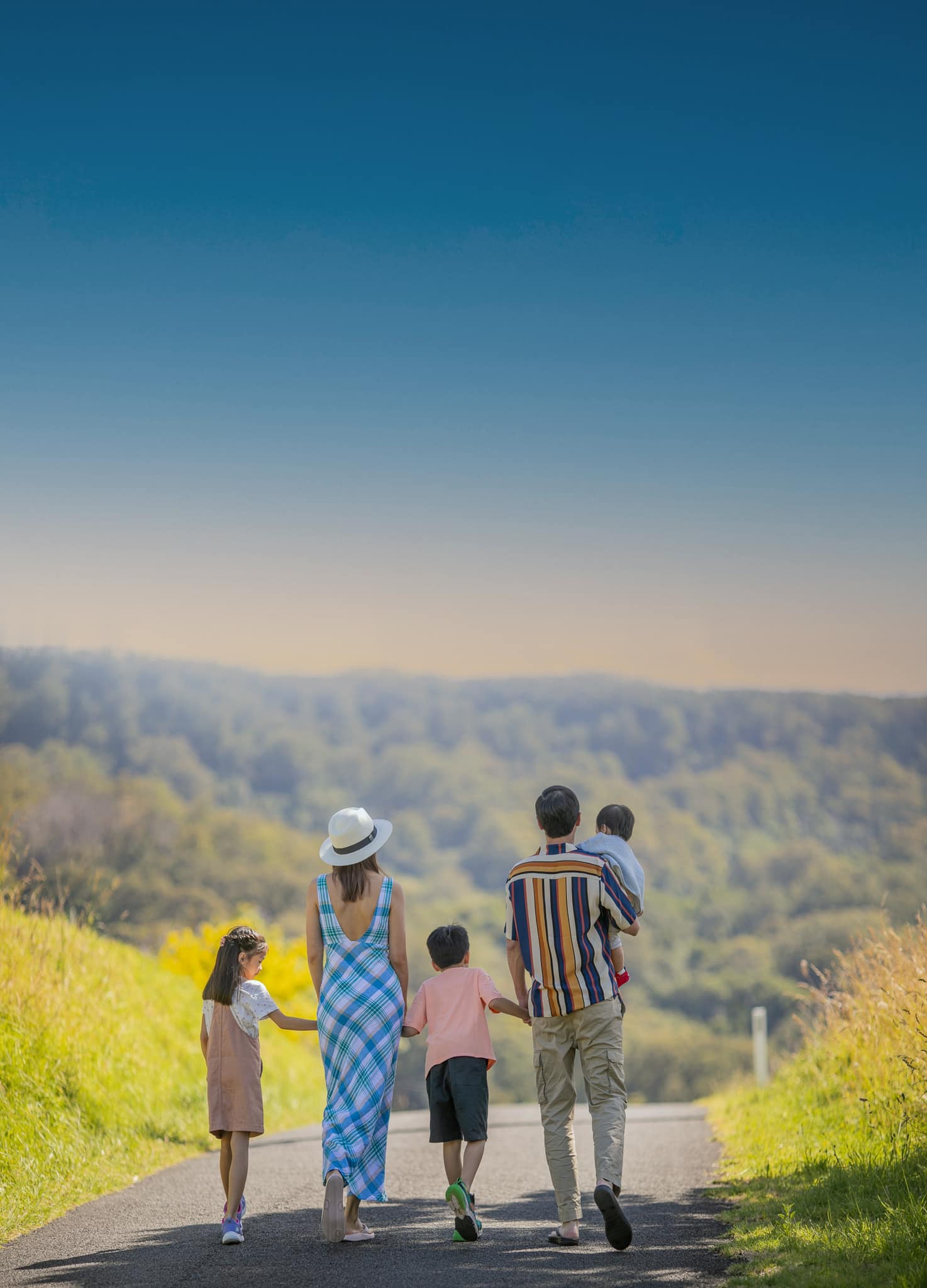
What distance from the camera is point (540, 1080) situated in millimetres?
6539

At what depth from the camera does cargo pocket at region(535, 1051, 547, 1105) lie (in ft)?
21.1

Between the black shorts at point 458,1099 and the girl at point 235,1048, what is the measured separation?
70 cm

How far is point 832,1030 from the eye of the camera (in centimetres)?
1166

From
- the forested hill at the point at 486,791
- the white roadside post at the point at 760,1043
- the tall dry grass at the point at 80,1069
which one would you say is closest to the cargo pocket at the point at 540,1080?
the tall dry grass at the point at 80,1069

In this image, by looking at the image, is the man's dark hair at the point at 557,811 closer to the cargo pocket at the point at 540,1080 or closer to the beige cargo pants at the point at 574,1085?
the beige cargo pants at the point at 574,1085

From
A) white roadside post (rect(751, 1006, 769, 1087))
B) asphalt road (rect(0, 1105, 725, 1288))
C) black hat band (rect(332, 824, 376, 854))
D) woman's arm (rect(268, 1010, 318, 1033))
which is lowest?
white roadside post (rect(751, 1006, 769, 1087))

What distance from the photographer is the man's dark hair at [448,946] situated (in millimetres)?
6801

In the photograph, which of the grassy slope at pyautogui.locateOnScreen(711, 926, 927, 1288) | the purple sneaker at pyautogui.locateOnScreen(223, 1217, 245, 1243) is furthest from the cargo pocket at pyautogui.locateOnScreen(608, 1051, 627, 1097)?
the purple sneaker at pyautogui.locateOnScreen(223, 1217, 245, 1243)

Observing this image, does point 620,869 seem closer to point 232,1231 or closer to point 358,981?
point 358,981

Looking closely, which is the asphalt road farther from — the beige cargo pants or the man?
the man

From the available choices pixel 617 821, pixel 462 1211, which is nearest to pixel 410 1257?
pixel 462 1211

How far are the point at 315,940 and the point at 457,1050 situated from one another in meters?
0.92

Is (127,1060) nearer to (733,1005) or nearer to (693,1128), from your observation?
(693,1128)

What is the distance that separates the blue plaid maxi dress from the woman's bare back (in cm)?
2
